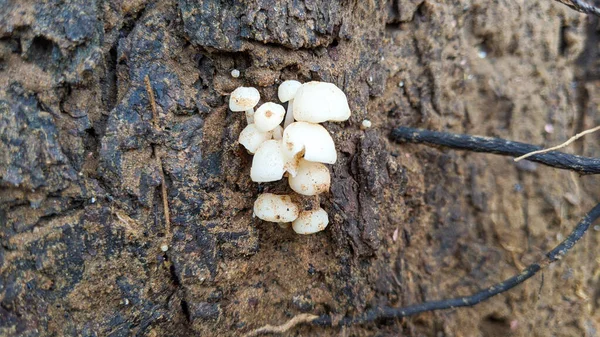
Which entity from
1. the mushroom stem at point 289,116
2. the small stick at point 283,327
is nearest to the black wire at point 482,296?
the small stick at point 283,327

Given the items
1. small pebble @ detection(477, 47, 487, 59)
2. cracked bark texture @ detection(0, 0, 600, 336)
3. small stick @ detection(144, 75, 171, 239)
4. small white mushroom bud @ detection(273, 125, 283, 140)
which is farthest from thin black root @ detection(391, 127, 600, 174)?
small stick @ detection(144, 75, 171, 239)

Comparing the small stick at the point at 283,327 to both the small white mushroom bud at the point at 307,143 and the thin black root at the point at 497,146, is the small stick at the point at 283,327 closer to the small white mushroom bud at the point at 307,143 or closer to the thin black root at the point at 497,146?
the small white mushroom bud at the point at 307,143

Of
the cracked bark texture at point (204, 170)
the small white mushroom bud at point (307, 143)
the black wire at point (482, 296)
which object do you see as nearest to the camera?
the small white mushroom bud at point (307, 143)

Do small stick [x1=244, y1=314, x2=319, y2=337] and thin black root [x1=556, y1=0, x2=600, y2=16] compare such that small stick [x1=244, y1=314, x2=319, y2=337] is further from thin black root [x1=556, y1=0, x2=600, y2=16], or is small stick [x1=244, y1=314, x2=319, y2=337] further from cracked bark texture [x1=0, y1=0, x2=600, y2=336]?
thin black root [x1=556, y1=0, x2=600, y2=16]

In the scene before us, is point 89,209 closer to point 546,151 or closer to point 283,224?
point 283,224

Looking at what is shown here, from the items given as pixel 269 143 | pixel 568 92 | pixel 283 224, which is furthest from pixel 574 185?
pixel 269 143
